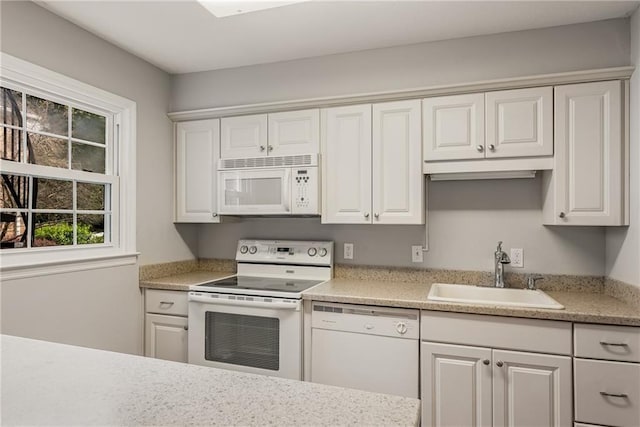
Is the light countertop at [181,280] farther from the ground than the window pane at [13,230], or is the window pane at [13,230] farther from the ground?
the window pane at [13,230]

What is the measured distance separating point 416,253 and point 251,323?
119 centimetres

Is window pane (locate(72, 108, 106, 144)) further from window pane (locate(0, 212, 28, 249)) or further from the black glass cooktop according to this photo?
the black glass cooktop

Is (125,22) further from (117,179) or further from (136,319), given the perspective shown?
(136,319)

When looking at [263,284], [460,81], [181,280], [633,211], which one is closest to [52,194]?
[181,280]

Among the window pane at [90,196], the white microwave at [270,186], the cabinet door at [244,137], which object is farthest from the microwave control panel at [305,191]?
the window pane at [90,196]

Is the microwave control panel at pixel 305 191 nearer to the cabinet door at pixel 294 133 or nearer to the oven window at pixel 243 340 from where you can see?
the cabinet door at pixel 294 133

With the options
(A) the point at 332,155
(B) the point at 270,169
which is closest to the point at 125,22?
(B) the point at 270,169

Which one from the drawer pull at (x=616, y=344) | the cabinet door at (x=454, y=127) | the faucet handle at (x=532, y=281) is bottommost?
the drawer pull at (x=616, y=344)

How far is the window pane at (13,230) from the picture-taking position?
1.95 meters

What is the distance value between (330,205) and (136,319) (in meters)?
1.55

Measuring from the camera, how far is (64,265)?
7.00 feet

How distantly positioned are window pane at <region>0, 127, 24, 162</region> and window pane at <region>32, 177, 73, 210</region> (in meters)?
0.15

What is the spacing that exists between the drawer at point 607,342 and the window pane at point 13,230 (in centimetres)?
281

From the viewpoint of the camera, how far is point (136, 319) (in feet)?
8.65
